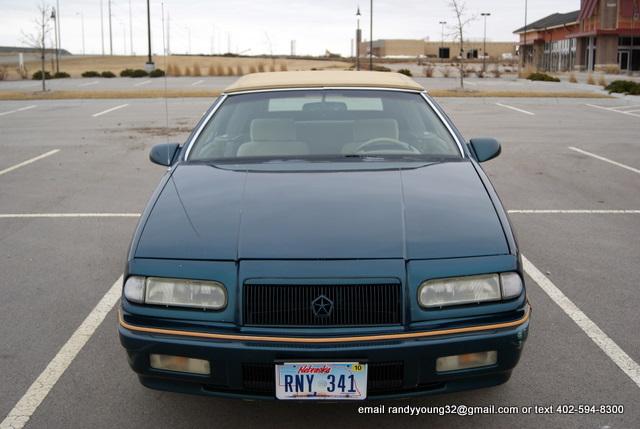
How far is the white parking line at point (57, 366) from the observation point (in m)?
3.28

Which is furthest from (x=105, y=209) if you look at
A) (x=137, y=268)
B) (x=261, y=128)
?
(x=137, y=268)

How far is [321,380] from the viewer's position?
2.75 m

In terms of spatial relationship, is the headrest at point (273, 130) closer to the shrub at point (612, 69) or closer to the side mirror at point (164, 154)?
the side mirror at point (164, 154)

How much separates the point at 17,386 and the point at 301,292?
1.74 metres

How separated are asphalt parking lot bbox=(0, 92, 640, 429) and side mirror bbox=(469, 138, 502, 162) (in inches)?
42.2

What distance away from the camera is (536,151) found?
39.4ft

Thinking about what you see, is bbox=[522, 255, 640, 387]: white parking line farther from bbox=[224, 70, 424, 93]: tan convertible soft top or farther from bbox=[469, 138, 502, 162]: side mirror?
bbox=[224, 70, 424, 93]: tan convertible soft top

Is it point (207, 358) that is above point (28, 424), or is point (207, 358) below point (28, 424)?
above

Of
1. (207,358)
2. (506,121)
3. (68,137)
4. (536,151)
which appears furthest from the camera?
(506,121)

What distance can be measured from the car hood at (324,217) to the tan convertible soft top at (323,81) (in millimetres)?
1169

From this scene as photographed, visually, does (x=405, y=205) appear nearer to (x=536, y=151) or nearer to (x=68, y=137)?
(x=536, y=151)

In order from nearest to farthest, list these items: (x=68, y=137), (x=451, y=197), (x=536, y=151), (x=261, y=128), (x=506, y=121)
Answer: (x=451, y=197), (x=261, y=128), (x=536, y=151), (x=68, y=137), (x=506, y=121)

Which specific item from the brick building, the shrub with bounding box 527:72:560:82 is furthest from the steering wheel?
the brick building

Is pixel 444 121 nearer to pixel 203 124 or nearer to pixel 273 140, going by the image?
pixel 273 140
